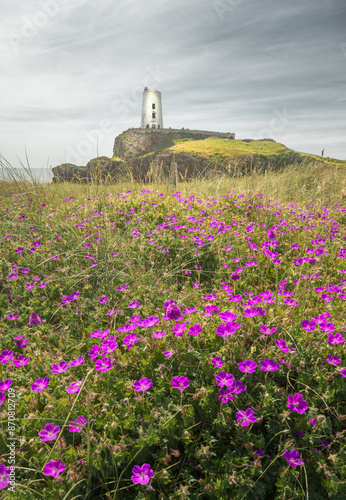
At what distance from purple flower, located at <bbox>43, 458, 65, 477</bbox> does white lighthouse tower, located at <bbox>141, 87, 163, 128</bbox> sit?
59935 millimetres

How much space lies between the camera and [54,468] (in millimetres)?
1277

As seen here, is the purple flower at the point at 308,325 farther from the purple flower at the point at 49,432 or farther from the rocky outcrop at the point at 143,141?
the rocky outcrop at the point at 143,141

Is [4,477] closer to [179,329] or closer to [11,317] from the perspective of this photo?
[179,329]

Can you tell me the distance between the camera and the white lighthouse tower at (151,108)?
184 feet

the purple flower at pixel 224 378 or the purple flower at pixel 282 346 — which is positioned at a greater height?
the purple flower at pixel 282 346

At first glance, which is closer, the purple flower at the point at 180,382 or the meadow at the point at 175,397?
the meadow at the point at 175,397

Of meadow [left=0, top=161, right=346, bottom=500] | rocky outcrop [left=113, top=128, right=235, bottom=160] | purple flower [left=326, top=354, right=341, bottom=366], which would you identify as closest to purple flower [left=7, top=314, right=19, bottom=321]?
meadow [left=0, top=161, right=346, bottom=500]

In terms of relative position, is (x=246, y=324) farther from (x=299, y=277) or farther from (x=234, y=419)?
(x=299, y=277)

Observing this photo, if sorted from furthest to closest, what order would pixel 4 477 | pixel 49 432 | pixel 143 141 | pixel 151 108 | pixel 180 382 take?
1. pixel 151 108
2. pixel 143 141
3. pixel 180 382
4. pixel 49 432
5. pixel 4 477

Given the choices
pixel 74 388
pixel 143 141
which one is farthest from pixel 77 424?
pixel 143 141

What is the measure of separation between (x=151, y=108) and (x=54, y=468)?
205ft

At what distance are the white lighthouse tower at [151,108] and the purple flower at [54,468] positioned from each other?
59.9 m

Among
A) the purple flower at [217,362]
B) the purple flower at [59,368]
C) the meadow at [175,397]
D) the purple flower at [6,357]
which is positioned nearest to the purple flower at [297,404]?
the meadow at [175,397]

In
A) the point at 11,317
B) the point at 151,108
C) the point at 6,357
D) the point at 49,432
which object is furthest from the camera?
the point at 151,108
